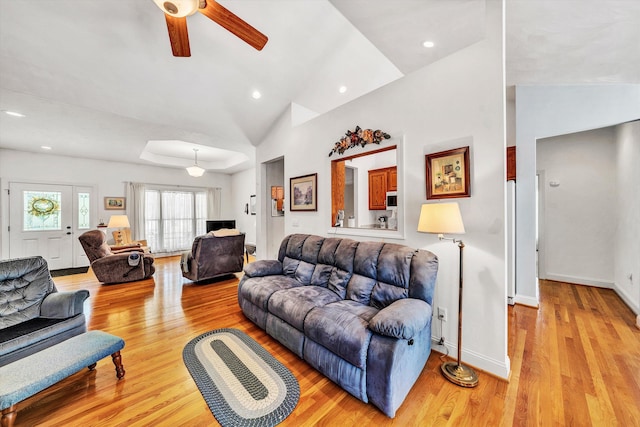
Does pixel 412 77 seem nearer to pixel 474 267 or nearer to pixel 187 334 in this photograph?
pixel 474 267

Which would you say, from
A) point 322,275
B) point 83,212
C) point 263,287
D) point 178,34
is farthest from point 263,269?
point 83,212

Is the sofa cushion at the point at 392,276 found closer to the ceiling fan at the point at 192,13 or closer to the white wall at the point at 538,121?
the ceiling fan at the point at 192,13

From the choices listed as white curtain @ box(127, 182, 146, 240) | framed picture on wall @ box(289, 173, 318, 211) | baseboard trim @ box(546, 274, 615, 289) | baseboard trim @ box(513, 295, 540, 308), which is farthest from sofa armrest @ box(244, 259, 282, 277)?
white curtain @ box(127, 182, 146, 240)

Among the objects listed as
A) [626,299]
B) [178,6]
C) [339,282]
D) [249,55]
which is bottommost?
[626,299]

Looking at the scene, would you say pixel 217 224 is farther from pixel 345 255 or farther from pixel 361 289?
pixel 361 289

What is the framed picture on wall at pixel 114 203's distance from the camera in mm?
6219

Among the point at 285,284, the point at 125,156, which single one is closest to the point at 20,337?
the point at 285,284

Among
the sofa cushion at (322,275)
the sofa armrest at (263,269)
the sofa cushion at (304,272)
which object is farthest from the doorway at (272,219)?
the sofa cushion at (322,275)

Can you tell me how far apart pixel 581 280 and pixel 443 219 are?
4323 millimetres

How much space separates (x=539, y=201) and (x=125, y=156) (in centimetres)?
908

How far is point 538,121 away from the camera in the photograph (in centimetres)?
336

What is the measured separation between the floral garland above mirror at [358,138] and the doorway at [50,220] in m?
6.70

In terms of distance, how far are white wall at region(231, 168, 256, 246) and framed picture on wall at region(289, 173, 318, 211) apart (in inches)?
150

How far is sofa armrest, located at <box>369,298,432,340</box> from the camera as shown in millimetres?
1511
